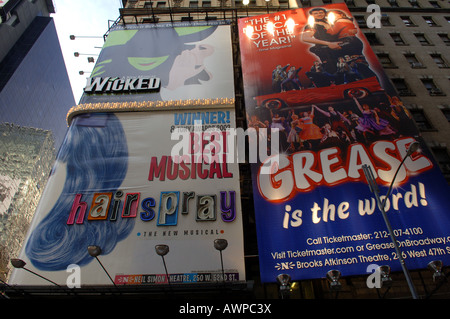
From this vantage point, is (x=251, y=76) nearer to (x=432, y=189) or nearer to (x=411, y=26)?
(x=432, y=189)

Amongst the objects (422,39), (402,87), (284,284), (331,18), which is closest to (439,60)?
(422,39)

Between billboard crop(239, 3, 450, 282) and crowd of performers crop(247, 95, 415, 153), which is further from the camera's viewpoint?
crowd of performers crop(247, 95, 415, 153)

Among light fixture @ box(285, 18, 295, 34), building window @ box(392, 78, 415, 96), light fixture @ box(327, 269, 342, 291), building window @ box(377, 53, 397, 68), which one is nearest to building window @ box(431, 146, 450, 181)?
building window @ box(392, 78, 415, 96)

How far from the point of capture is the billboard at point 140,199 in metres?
13.5

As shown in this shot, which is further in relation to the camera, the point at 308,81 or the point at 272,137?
the point at 308,81

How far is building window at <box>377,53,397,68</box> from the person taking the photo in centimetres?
2622

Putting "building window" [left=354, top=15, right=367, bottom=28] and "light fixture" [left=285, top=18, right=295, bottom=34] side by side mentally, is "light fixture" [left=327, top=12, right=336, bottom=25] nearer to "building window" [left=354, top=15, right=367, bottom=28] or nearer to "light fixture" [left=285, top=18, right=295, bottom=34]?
"light fixture" [left=285, top=18, right=295, bottom=34]

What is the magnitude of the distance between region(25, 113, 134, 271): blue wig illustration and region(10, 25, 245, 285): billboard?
51 millimetres

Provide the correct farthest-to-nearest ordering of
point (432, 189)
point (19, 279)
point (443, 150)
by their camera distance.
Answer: point (443, 150) → point (432, 189) → point (19, 279)

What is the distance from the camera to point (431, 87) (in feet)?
79.8

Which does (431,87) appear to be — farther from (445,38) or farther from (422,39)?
(445,38)

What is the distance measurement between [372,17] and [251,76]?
1931cm

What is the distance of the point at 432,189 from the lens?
564 inches

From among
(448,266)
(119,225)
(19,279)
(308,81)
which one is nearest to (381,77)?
(308,81)
